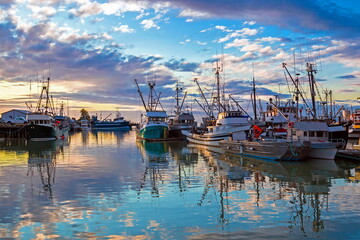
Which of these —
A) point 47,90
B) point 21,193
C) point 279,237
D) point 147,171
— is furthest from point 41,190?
point 47,90

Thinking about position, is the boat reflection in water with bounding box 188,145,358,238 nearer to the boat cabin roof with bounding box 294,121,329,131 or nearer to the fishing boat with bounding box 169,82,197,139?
the boat cabin roof with bounding box 294,121,329,131

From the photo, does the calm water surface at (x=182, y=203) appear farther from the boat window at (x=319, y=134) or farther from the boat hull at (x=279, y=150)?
the boat window at (x=319, y=134)

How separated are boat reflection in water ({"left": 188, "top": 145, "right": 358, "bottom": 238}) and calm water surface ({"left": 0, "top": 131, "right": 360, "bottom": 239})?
49 millimetres

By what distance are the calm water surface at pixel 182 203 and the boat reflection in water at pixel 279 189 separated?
49mm

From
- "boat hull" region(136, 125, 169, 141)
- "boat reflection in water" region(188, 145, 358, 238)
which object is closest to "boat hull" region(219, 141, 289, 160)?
"boat reflection in water" region(188, 145, 358, 238)

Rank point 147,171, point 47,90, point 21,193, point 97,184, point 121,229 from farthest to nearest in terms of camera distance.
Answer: point 47,90, point 147,171, point 97,184, point 21,193, point 121,229

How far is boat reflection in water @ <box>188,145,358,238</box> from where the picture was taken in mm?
15539

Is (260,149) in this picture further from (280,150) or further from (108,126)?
(108,126)

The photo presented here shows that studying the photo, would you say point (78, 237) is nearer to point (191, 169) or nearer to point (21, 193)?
point (21, 193)

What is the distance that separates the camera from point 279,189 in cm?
2177

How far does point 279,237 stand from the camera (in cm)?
1288

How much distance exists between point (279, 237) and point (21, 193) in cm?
1563

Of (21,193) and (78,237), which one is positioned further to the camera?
(21,193)

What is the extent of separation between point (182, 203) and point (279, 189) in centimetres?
711
